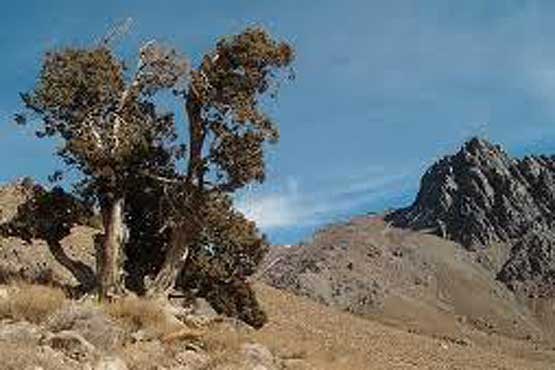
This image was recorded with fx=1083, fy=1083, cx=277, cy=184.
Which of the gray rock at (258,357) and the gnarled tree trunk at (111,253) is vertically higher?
the gnarled tree trunk at (111,253)

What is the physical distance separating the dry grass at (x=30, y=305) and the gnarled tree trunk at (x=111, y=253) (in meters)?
4.32

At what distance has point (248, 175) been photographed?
1267 inches

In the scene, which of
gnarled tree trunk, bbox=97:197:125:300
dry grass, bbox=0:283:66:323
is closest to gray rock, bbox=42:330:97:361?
dry grass, bbox=0:283:66:323

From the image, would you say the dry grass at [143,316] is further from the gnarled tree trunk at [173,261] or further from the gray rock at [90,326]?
the gnarled tree trunk at [173,261]

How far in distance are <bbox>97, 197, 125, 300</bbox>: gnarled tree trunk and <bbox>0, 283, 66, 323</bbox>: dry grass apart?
432 cm

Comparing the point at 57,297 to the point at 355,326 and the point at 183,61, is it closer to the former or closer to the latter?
the point at 183,61

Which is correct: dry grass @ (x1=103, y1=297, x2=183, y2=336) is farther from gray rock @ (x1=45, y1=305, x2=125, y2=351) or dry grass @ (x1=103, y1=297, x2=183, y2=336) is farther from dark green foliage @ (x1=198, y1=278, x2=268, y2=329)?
dark green foliage @ (x1=198, y1=278, x2=268, y2=329)

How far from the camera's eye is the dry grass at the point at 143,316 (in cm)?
2442

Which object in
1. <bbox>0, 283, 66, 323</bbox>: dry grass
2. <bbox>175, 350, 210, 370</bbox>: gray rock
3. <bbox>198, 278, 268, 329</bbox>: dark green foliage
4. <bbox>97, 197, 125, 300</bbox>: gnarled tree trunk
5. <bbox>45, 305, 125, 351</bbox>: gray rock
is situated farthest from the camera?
<bbox>198, 278, 268, 329</bbox>: dark green foliage

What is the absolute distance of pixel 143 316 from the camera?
25078 millimetres

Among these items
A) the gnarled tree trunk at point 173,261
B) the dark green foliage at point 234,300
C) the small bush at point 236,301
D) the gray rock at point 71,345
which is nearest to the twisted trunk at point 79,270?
the gnarled tree trunk at point 173,261

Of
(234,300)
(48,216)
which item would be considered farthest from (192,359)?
(234,300)

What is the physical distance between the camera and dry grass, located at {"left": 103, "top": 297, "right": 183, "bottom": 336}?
24.4 meters

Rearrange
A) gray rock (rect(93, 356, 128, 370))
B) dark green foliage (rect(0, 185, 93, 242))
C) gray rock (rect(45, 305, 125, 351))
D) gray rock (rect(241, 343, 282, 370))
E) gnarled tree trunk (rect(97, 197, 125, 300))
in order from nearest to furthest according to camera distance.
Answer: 1. gray rock (rect(93, 356, 128, 370))
2. gray rock (rect(45, 305, 125, 351))
3. gray rock (rect(241, 343, 282, 370))
4. gnarled tree trunk (rect(97, 197, 125, 300))
5. dark green foliage (rect(0, 185, 93, 242))
